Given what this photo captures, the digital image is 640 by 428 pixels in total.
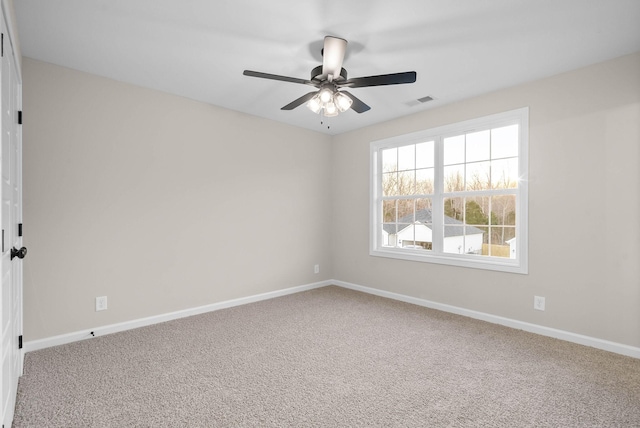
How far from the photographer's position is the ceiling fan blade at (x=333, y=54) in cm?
222

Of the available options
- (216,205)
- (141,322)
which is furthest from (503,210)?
(141,322)

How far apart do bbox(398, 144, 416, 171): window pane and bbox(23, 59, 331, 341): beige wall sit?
4.81 feet

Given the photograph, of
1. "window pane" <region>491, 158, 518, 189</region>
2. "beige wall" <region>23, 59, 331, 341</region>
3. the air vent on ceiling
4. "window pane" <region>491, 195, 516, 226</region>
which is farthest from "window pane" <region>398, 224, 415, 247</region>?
the air vent on ceiling

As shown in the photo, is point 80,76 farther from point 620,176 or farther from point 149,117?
point 620,176

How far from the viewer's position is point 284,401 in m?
2.06

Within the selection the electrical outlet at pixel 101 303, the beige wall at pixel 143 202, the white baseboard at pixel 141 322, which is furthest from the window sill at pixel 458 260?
the electrical outlet at pixel 101 303

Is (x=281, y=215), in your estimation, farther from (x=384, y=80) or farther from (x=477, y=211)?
(x=384, y=80)

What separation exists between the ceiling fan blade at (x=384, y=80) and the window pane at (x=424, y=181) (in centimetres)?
206

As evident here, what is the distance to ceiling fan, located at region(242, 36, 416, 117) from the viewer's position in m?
2.28

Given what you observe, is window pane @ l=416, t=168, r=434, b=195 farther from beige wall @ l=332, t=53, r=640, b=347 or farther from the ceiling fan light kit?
the ceiling fan light kit

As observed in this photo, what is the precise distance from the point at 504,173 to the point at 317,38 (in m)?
2.43

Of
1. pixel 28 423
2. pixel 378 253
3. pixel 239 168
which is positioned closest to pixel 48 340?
pixel 28 423

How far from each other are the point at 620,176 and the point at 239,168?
381 cm

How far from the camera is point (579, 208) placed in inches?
117
